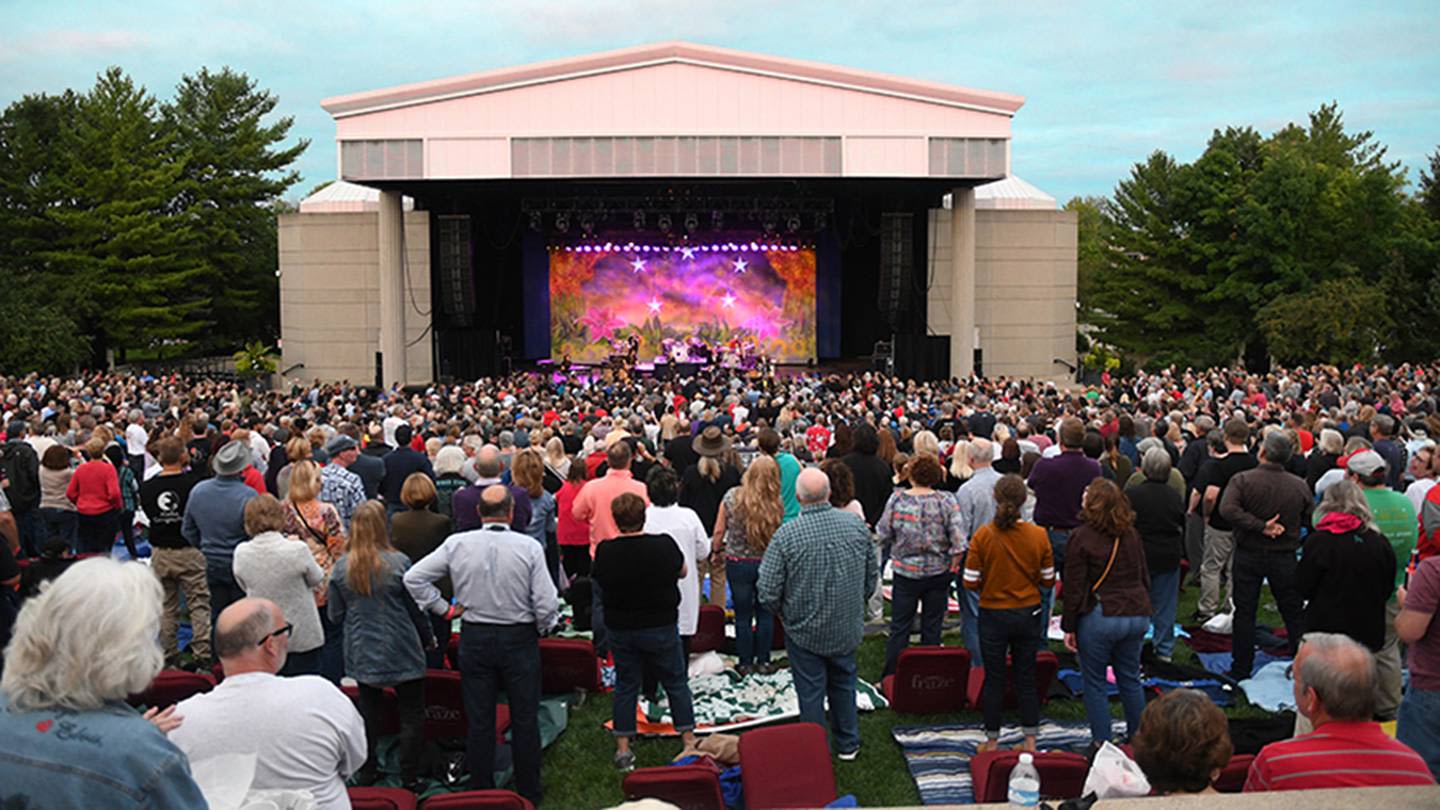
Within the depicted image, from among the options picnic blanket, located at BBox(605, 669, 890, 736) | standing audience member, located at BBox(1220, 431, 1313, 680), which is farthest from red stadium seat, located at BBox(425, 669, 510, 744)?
standing audience member, located at BBox(1220, 431, 1313, 680)

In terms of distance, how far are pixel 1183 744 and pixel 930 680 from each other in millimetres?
3424

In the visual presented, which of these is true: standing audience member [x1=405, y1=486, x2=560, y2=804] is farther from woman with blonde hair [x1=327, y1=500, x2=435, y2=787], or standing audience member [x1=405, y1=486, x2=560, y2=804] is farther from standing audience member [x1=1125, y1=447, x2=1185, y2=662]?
standing audience member [x1=1125, y1=447, x2=1185, y2=662]

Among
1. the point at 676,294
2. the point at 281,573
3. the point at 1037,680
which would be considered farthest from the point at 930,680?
the point at 676,294

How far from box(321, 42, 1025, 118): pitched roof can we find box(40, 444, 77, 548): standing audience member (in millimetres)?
17713

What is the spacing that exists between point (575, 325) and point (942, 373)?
36.8 ft

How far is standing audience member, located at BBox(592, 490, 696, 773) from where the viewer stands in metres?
5.52

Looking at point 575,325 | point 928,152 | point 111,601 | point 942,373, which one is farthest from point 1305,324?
point 111,601

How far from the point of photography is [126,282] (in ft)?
119

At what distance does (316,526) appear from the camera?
21.0 feet

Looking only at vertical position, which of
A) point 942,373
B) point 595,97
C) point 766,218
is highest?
point 595,97

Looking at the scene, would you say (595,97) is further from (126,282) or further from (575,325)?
(126,282)

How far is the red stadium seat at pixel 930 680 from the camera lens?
645cm

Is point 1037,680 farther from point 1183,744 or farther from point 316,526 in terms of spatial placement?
point 316,526

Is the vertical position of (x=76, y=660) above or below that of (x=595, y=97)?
below
